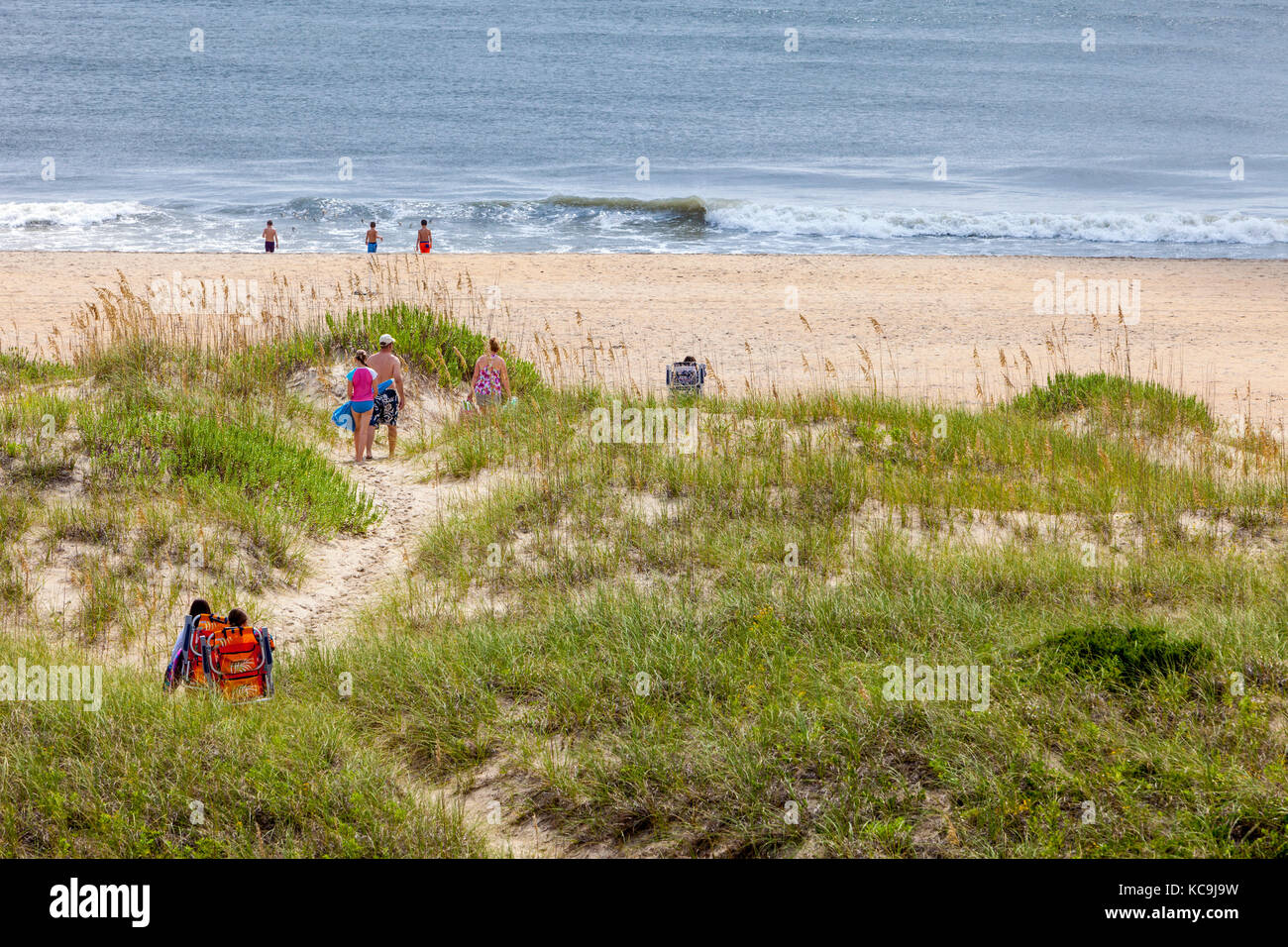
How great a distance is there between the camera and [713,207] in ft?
111

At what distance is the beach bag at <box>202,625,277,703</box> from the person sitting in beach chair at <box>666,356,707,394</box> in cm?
686

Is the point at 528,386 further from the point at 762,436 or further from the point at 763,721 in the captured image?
the point at 763,721

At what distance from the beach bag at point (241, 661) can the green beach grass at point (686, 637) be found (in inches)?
8.8

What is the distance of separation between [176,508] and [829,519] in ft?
16.5

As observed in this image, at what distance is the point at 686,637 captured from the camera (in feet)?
19.5

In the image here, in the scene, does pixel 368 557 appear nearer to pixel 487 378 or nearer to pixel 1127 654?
pixel 487 378

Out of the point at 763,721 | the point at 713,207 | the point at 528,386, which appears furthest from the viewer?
the point at 713,207

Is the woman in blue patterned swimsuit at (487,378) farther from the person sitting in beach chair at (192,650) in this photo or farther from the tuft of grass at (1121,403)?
the tuft of grass at (1121,403)

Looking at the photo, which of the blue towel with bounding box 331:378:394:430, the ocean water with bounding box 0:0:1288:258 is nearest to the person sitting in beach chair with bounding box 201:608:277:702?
the blue towel with bounding box 331:378:394:430

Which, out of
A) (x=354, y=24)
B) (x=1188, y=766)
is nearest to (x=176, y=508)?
(x=1188, y=766)

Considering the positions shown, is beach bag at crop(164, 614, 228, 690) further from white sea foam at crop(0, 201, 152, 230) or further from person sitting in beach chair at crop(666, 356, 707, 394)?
white sea foam at crop(0, 201, 152, 230)

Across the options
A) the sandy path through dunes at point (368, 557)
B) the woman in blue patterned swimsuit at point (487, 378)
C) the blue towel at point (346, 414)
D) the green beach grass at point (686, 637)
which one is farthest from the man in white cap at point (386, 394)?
the woman in blue patterned swimsuit at point (487, 378)

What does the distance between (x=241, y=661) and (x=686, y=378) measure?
7.32 meters
